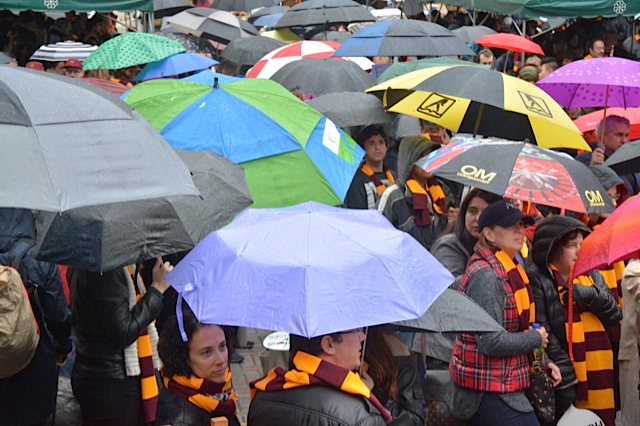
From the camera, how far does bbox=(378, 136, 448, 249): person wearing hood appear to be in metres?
7.59

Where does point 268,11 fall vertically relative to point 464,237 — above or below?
below

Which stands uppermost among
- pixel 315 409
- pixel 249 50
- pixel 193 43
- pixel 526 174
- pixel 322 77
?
pixel 315 409

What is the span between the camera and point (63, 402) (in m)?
5.43

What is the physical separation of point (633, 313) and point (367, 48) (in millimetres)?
6032

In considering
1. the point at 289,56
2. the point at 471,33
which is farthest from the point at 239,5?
the point at 289,56

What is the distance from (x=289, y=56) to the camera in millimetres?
11570

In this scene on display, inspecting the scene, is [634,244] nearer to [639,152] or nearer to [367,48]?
[639,152]

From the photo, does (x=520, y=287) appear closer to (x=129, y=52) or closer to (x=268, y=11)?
(x=129, y=52)

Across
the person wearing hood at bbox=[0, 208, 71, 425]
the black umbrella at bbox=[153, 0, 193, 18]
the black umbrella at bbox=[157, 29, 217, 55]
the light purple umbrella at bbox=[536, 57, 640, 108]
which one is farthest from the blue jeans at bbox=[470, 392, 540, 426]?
the black umbrella at bbox=[153, 0, 193, 18]

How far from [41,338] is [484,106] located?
12.6ft

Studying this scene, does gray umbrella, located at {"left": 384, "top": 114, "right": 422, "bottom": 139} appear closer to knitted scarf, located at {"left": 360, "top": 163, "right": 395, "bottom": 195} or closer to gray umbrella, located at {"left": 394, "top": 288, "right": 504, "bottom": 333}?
knitted scarf, located at {"left": 360, "top": 163, "right": 395, "bottom": 195}

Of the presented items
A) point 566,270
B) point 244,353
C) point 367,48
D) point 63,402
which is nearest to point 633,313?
point 566,270

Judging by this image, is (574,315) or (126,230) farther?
(574,315)

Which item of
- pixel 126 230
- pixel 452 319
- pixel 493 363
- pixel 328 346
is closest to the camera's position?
pixel 328 346
